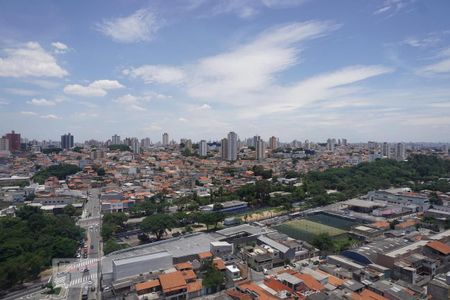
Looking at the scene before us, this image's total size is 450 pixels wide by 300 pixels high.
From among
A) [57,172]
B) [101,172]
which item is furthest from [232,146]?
[57,172]

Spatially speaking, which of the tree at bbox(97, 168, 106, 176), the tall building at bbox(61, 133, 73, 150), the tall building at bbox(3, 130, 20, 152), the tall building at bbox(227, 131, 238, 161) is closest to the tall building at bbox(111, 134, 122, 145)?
the tall building at bbox(61, 133, 73, 150)

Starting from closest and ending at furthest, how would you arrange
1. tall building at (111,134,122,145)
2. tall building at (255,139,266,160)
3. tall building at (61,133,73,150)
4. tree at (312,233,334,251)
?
1. tree at (312,233,334,251)
2. tall building at (255,139,266,160)
3. tall building at (61,133,73,150)
4. tall building at (111,134,122,145)

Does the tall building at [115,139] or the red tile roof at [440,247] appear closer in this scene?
the red tile roof at [440,247]

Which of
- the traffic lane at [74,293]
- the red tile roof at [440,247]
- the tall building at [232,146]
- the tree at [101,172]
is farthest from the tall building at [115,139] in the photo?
the red tile roof at [440,247]

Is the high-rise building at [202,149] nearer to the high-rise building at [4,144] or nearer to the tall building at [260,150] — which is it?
the tall building at [260,150]

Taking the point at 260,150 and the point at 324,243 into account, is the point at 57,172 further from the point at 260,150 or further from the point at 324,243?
the point at 324,243

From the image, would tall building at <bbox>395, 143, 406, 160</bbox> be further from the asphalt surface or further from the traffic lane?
the traffic lane
